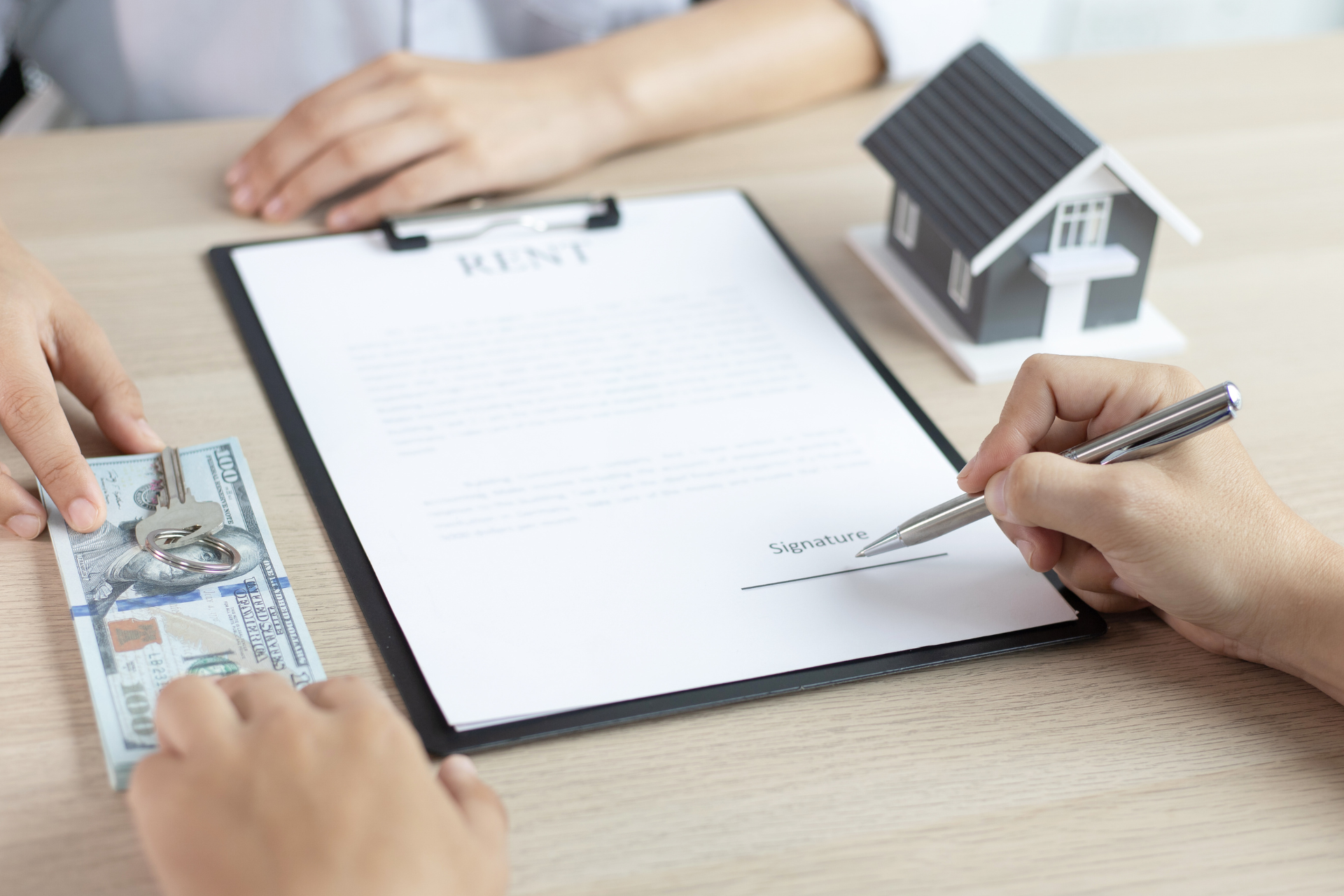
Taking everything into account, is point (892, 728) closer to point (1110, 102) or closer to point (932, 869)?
point (932, 869)

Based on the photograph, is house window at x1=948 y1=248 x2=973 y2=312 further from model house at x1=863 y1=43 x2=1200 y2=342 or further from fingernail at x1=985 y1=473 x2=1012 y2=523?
fingernail at x1=985 y1=473 x2=1012 y2=523

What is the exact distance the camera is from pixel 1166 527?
519mm

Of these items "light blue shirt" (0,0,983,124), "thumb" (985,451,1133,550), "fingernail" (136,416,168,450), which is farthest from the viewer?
"light blue shirt" (0,0,983,124)

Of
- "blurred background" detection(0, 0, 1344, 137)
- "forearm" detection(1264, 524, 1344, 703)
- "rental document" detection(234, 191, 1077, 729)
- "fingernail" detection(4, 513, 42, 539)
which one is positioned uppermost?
"forearm" detection(1264, 524, 1344, 703)

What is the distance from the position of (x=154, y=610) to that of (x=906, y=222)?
0.56 metres

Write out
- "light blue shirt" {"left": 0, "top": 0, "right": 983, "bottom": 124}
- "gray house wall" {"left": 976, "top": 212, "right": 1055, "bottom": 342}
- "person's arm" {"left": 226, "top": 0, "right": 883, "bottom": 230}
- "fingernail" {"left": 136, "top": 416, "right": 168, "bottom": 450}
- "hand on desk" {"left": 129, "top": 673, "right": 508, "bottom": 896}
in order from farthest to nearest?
"light blue shirt" {"left": 0, "top": 0, "right": 983, "bottom": 124}
"person's arm" {"left": 226, "top": 0, "right": 883, "bottom": 230}
"gray house wall" {"left": 976, "top": 212, "right": 1055, "bottom": 342}
"fingernail" {"left": 136, "top": 416, "right": 168, "bottom": 450}
"hand on desk" {"left": 129, "top": 673, "right": 508, "bottom": 896}

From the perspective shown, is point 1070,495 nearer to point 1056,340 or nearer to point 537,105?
point 1056,340

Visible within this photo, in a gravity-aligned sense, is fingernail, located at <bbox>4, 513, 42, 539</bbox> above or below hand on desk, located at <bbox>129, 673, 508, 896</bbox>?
below

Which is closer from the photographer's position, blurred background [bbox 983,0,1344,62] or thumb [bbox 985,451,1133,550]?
thumb [bbox 985,451,1133,550]

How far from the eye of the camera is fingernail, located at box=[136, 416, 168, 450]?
0.62 metres

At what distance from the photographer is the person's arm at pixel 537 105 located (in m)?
0.86
